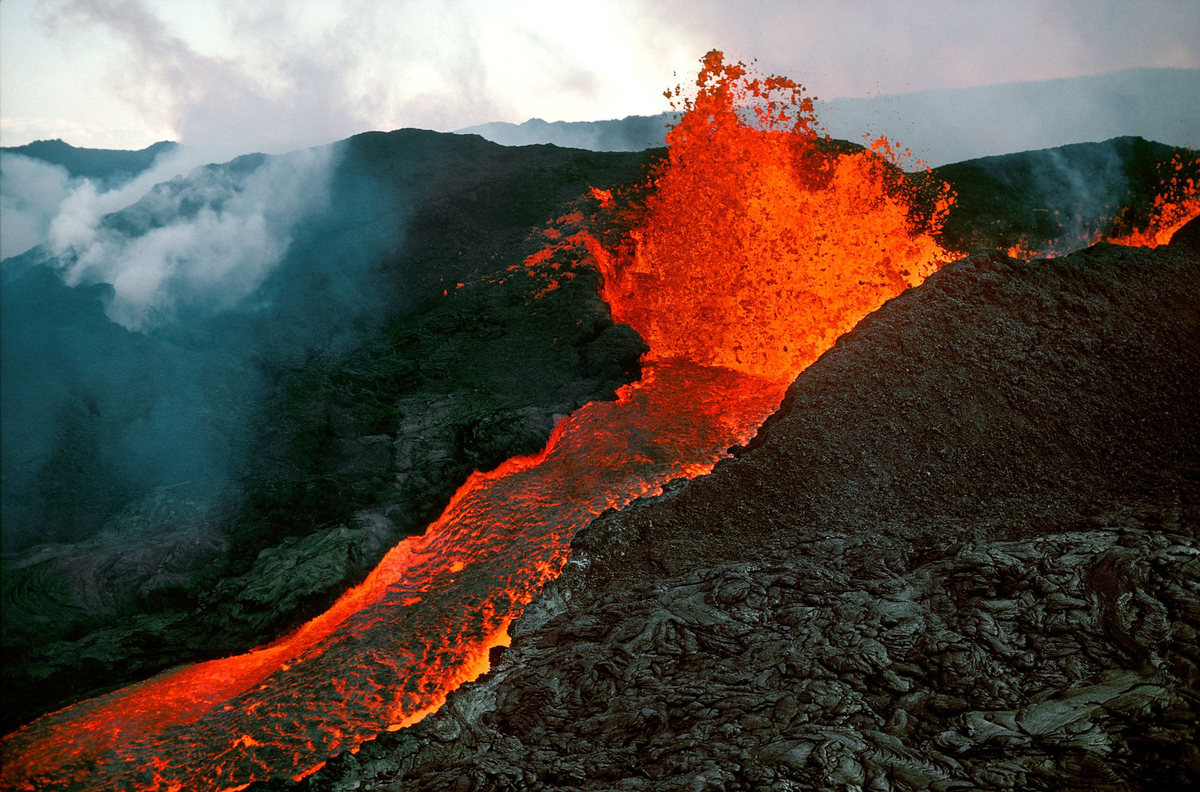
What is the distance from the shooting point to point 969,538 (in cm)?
659

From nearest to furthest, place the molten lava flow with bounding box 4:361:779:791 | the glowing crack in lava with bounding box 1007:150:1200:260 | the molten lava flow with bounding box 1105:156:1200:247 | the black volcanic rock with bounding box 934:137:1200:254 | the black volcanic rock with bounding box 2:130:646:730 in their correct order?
the molten lava flow with bounding box 4:361:779:791 < the black volcanic rock with bounding box 2:130:646:730 < the black volcanic rock with bounding box 934:137:1200:254 < the glowing crack in lava with bounding box 1007:150:1200:260 < the molten lava flow with bounding box 1105:156:1200:247

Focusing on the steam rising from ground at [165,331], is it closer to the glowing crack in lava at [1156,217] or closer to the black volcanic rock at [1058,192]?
the black volcanic rock at [1058,192]

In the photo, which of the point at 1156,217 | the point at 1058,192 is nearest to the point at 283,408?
the point at 1058,192

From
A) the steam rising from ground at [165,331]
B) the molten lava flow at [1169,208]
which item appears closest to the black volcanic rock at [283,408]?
the steam rising from ground at [165,331]

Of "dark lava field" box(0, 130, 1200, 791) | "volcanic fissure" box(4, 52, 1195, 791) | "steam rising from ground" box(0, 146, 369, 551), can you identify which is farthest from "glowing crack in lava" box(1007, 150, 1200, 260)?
"steam rising from ground" box(0, 146, 369, 551)

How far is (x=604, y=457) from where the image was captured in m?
9.76

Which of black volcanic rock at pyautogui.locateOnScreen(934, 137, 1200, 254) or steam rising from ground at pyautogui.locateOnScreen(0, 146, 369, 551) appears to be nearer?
steam rising from ground at pyautogui.locateOnScreen(0, 146, 369, 551)

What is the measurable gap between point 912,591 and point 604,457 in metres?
4.90

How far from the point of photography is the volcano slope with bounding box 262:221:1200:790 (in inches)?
165

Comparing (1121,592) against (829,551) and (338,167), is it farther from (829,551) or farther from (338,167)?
(338,167)

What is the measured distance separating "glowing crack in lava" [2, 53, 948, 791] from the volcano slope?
2.59ft

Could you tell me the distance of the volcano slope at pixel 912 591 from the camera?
13.8 ft

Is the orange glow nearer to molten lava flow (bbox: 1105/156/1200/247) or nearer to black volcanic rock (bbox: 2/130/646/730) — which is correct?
black volcanic rock (bbox: 2/130/646/730)

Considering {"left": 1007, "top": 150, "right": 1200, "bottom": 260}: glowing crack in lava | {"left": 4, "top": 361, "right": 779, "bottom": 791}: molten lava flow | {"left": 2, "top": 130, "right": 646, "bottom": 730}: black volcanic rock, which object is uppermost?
{"left": 1007, "top": 150, "right": 1200, "bottom": 260}: glowing crack in lava
